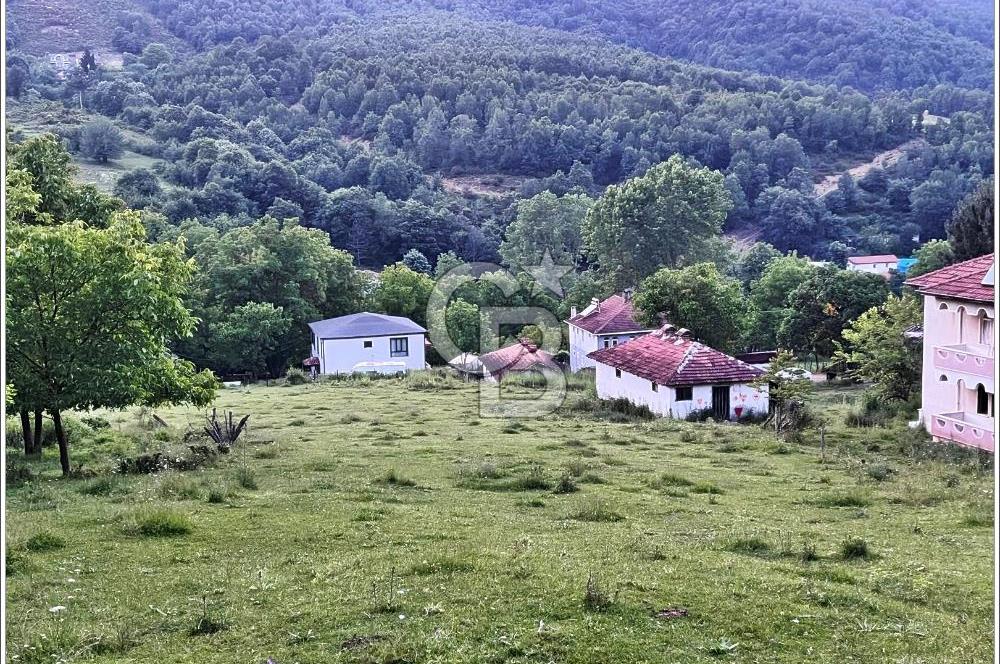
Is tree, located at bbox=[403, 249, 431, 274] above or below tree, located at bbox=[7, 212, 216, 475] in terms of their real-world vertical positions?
above

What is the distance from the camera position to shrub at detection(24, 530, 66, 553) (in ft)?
37.8

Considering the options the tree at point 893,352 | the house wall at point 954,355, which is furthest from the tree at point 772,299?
A: the house wall at point 954,355

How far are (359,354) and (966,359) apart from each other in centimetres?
3265

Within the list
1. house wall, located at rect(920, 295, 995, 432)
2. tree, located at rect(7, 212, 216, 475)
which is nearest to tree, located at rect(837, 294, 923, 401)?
house wall, located at rect(920, 295, 995, 432)

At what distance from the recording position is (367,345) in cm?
5097

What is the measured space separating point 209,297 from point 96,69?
105117 mm

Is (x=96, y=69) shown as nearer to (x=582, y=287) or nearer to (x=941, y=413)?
(x=582, y=287)

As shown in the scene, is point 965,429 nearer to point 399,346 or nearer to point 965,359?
point 965,359

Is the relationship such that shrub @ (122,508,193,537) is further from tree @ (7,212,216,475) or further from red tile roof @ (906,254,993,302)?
red tile roof @ (906,254,993,302)

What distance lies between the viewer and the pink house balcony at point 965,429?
23.0m

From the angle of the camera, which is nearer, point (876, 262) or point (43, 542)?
point (43, 542)

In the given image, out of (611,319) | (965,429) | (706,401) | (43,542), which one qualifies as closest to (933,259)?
(611,319)

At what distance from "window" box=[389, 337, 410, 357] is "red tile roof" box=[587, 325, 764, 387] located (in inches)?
761

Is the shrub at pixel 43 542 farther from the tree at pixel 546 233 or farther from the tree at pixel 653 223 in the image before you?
the tree at pixel 546 233
